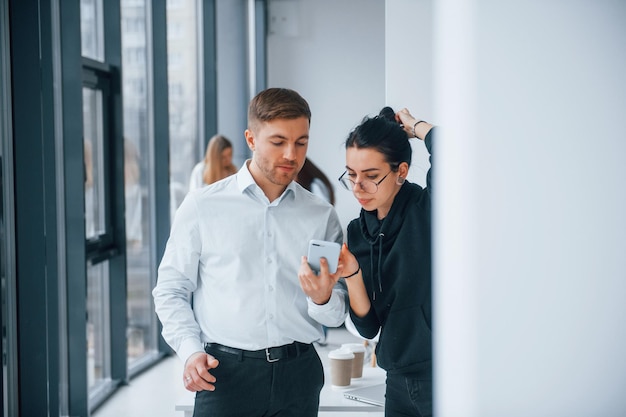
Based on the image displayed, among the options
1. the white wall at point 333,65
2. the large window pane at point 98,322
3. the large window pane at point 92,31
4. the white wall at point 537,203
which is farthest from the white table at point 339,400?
the large window pane at point 92,31

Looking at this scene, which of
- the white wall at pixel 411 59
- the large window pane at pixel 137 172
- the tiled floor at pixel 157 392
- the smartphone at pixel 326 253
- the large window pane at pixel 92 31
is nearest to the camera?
the smartphone at pixel 326 253

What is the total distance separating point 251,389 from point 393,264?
42 centimetres

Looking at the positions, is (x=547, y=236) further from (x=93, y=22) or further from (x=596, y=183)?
(x=93, y=22)

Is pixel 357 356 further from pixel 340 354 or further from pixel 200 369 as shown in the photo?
pixel 200 369

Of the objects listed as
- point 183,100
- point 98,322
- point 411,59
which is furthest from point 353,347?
point 183,100

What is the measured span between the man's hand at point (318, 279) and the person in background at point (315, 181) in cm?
33

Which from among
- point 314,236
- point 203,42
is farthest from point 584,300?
point 203,42

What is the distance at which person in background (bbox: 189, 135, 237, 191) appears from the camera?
3689 millimetres

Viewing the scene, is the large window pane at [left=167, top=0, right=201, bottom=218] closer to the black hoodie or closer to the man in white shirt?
the man in white shirt

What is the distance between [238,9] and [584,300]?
8.24 ft

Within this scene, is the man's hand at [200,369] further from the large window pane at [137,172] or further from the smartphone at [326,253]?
the large window pane at [137,172]

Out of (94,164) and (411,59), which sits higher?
(411,59)

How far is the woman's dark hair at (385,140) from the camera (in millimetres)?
1388

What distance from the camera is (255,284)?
56.1 inches
